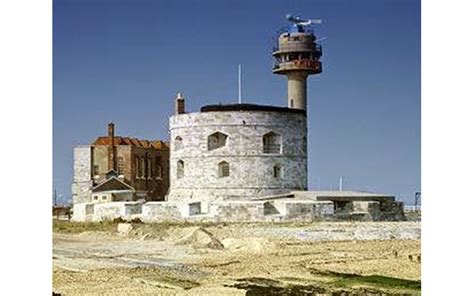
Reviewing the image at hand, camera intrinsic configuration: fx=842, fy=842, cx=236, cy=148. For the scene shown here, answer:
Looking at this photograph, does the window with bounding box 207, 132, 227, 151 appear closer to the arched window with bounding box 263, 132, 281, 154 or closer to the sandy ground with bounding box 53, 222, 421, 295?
the arched window with bounding box 263, 132, 281, 154

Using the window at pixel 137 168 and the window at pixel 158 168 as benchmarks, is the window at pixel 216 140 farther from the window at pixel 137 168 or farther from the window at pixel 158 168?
the window at pixel 158 168

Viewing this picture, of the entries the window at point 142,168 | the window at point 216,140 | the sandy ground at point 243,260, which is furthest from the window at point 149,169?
the sandy ground at point 243,260

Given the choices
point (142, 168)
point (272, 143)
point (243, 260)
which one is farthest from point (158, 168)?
point (243, 260)

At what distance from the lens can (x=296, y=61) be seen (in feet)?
104

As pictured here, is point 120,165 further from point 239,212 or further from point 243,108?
point 239,212

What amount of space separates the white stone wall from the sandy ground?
4536 mm

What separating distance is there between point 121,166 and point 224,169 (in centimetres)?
874

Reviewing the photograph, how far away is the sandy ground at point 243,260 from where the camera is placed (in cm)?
1108

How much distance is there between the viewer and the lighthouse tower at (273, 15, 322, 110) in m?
31.0

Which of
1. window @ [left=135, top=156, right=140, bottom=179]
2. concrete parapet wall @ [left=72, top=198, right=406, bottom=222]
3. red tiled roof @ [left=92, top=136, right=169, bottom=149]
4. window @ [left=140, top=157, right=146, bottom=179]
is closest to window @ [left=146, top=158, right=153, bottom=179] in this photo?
window @ [left=140, top=157, right=146, bottom=179]

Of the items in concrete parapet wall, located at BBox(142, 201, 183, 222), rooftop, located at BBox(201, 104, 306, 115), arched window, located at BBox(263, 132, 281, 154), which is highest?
rooftop, located at BBox(201, 104, 306, 115)

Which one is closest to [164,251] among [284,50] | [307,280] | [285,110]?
[307,280]
